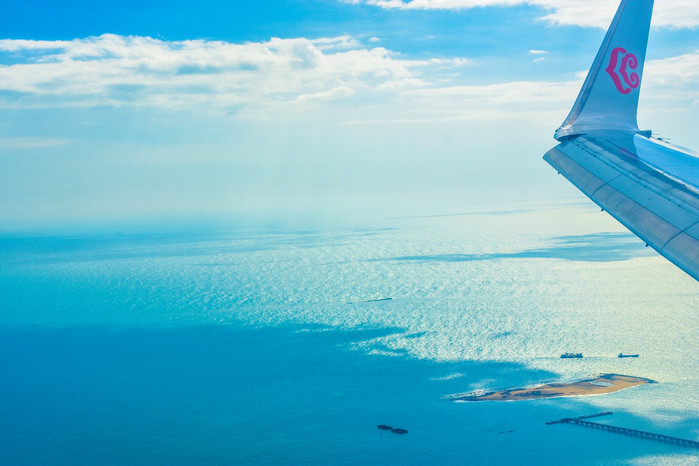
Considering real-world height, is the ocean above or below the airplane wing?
below

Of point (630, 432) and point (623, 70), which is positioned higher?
point (623, 70)

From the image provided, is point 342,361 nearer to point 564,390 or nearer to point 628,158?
point 564,390

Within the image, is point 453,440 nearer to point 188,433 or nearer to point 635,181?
point 188,433

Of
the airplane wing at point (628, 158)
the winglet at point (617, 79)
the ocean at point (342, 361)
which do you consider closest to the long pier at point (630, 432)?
the ocean at point (342, 361)

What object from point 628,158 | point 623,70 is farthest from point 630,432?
point 628,158

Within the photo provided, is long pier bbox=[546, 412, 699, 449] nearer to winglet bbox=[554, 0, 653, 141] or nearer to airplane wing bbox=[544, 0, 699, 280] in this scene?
airplane wing bbox=[544, 0, 699, 280]

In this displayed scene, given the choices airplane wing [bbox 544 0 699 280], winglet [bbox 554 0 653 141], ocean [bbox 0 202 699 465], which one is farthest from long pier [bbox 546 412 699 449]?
winglet [bbox 554 0 653 141]
